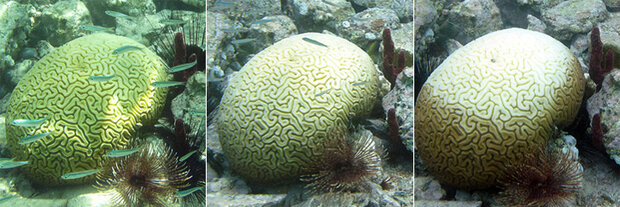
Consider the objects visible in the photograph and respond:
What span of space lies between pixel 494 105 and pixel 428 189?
0.79 meters

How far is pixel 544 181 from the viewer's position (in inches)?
89.4

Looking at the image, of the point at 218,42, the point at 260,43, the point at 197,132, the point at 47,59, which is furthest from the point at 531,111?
the point at 47,59

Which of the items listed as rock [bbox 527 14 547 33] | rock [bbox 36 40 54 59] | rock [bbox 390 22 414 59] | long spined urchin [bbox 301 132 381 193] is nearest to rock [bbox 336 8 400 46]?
rock [bbox 390 22 414 59]

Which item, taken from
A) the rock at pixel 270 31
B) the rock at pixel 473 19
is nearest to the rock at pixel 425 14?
the rock at pixel 473 19

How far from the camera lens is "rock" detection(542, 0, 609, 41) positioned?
8.46 feet

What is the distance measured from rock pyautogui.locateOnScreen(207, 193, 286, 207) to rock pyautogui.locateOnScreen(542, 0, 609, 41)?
246cm

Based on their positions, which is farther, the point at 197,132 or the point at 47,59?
the point at 47,59

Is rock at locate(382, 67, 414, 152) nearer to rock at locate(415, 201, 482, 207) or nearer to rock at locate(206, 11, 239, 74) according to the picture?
rock at locate(415, 201, 482, 207)

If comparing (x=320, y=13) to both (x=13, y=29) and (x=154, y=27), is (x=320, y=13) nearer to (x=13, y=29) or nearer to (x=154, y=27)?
(x=154, y=27)

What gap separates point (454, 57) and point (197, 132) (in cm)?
215

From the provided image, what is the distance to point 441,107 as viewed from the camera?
2588 mm

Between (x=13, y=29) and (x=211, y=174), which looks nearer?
(x=211, y=174)

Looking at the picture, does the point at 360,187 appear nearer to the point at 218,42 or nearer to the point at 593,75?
the point at 218,42

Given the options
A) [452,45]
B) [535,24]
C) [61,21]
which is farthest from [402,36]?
[61,21]
